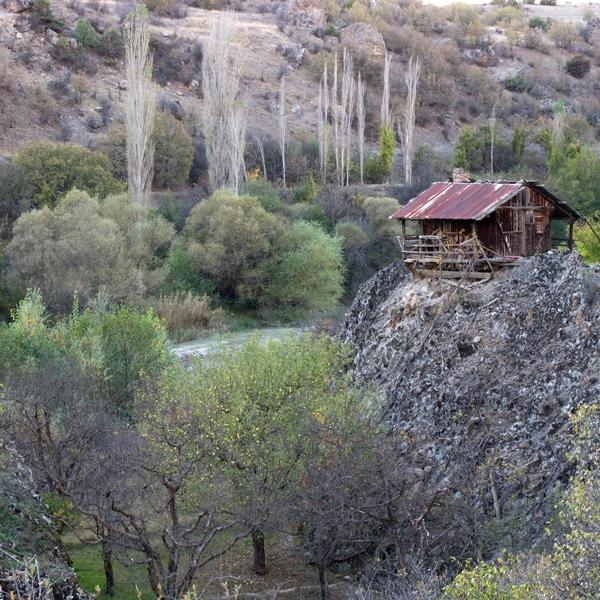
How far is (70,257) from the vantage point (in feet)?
129

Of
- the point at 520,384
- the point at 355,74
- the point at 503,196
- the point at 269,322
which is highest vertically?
the point at 355,74

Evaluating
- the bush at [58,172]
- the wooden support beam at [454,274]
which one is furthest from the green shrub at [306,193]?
the wooden support beam at [454,274]

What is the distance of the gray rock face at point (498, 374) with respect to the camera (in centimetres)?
1755

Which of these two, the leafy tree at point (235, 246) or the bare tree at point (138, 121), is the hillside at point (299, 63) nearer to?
the bare tree at point (138, 121)

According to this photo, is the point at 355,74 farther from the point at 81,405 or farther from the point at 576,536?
the point at 576,536

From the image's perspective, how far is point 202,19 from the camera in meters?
85.2

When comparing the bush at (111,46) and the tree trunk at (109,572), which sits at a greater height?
the bush at (111,46)

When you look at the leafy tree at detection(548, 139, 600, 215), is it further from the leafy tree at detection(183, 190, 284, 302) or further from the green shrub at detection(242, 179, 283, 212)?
the leafy tree at detection(183, 190, 284, 302)

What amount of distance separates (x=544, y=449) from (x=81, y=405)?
11.6m

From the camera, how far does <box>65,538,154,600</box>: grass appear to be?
762 inches

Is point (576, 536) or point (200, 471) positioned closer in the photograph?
point (576, 536)

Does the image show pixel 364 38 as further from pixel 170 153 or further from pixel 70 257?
pixel 70 257

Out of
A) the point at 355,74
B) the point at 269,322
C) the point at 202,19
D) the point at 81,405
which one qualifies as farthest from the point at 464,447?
the point at 202,19

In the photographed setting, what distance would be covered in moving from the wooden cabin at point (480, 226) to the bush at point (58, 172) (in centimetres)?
2535
